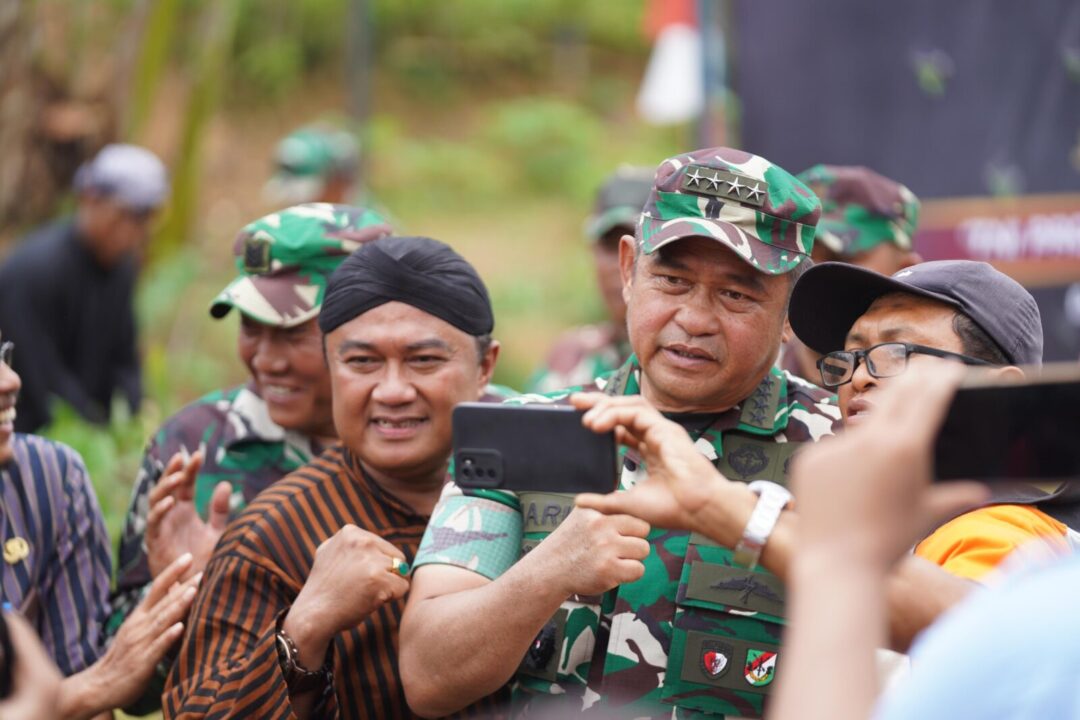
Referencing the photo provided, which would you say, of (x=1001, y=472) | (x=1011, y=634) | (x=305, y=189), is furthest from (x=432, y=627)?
(x=305, y=189)

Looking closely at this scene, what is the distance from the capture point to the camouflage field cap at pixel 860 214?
4770 millimetres

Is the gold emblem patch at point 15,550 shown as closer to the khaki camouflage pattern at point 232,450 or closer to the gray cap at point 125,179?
the khaki camouflage pattern at point 232,450

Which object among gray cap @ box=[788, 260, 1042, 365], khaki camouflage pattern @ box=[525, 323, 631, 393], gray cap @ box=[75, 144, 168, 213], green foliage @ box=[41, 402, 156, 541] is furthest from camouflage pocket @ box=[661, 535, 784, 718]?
gray cap @ box=[75, 144, 168, 213]

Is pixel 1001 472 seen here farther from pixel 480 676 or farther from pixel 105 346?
pixel 105 346

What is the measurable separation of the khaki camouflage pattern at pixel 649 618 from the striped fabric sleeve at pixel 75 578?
1197mm

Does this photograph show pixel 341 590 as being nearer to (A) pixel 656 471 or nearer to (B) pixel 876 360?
(A) pixel 656 471

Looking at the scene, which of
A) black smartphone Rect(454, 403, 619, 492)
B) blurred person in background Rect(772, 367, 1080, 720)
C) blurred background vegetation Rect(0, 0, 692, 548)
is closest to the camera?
blurred person in background Rect(772, 367, 1080, 720)

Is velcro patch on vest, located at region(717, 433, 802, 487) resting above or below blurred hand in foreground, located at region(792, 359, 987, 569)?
below

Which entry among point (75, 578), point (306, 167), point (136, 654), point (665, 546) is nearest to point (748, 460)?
point (665, 546)

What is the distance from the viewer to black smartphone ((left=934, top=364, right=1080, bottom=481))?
181cm

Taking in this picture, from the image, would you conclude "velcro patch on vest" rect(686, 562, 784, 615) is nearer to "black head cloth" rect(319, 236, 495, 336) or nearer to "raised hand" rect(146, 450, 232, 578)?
"black head cloth" rect(319, 236, 495, 336)

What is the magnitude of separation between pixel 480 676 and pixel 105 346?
577 cm

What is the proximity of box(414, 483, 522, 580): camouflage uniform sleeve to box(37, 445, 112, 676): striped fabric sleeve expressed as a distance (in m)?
1.18

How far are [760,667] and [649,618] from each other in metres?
0.25
